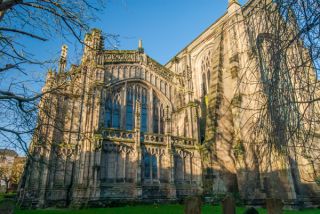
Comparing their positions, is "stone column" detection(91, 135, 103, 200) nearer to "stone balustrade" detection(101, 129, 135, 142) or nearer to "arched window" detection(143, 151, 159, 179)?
"stone balustrade" detection(101, 129, 135, 142)

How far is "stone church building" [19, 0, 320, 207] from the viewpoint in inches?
580

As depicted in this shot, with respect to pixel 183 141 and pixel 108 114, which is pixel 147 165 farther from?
pixel 108 114

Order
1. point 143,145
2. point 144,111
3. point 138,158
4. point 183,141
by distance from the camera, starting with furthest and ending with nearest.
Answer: point 144,111 → point 183,141 → point 143,145 → point 138,158

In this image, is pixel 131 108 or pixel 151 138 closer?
pixel 151 138

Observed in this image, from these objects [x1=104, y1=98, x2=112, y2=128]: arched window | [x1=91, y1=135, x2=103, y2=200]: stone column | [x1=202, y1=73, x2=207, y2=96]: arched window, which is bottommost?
[x1=91, y1=135, x2=103, y2=200]: stone column

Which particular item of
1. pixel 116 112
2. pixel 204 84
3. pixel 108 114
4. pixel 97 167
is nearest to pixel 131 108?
pixel 116 112

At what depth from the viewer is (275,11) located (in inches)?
120

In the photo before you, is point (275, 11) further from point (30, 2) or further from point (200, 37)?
point (200, 37)

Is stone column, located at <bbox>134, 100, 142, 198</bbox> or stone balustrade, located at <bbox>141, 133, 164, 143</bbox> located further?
stone balustrade, located at <bbox>141, 133, 164, 143</bbox>

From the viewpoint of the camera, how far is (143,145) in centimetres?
1683

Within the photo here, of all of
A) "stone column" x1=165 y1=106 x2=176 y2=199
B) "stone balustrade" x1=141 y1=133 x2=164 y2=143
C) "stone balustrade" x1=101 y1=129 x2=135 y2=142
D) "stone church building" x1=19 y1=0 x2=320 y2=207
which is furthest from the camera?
"stone balustrade" x1=141 y1=133 x2=164 y2=143

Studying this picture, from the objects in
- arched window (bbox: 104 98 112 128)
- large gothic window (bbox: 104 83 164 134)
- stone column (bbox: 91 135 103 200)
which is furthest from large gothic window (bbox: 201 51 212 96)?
stone column (bbox: 91 135 103 200)

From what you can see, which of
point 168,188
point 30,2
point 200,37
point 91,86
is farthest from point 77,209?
point 200,37

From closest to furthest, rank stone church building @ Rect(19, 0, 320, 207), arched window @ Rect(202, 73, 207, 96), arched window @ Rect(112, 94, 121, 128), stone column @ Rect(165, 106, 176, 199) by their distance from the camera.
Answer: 1. stone church building @ Rect(19, 0, 320, 207)
2. stone column @ Rect(165, 106, 176, 199)
3. arched window @ Rect(112, 94, 121, 128)
4. arched window @ Rect(202, 73, 207, 96)
